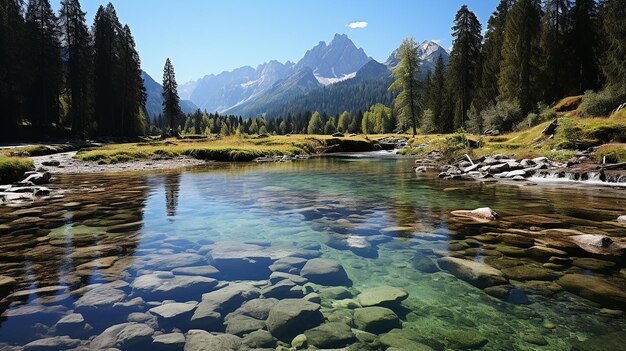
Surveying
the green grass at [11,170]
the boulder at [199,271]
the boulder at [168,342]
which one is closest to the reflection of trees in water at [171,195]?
the boulder at [199,271]

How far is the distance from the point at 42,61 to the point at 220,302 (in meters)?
65.2

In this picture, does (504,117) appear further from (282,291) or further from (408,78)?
(282,291)

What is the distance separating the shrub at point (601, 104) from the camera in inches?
1184

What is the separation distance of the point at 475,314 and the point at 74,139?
200 ft

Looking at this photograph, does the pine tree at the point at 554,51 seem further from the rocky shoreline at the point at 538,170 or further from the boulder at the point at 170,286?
the boulder at the point at 170,286

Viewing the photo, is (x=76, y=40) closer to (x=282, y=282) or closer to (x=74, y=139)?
(x=74, y=139)

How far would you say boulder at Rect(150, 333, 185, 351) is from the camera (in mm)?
3842

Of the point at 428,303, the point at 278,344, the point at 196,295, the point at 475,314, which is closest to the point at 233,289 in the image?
the point at 196,295

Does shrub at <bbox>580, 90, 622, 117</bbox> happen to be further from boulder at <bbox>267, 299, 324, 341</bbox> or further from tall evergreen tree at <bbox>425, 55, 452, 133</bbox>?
tall evergreen tree at <bbox>425, 55, 452, 133</bbox>

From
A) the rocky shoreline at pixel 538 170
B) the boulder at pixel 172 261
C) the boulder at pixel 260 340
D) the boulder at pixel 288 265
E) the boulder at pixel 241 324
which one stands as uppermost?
the rocky shoreline at pixel 538 170

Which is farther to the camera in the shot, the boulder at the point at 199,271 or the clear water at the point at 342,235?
the boulder at the point at 199,271

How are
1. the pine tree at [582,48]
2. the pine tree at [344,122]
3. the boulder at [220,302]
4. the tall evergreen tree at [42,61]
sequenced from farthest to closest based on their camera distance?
the pine tree at [344,122]
the tall evergreen tree at [42,61]
the pine tree at [582,48]
the boulder at [220,302]

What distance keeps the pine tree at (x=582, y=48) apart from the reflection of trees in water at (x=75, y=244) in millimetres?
57803

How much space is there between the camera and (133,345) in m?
3.90
